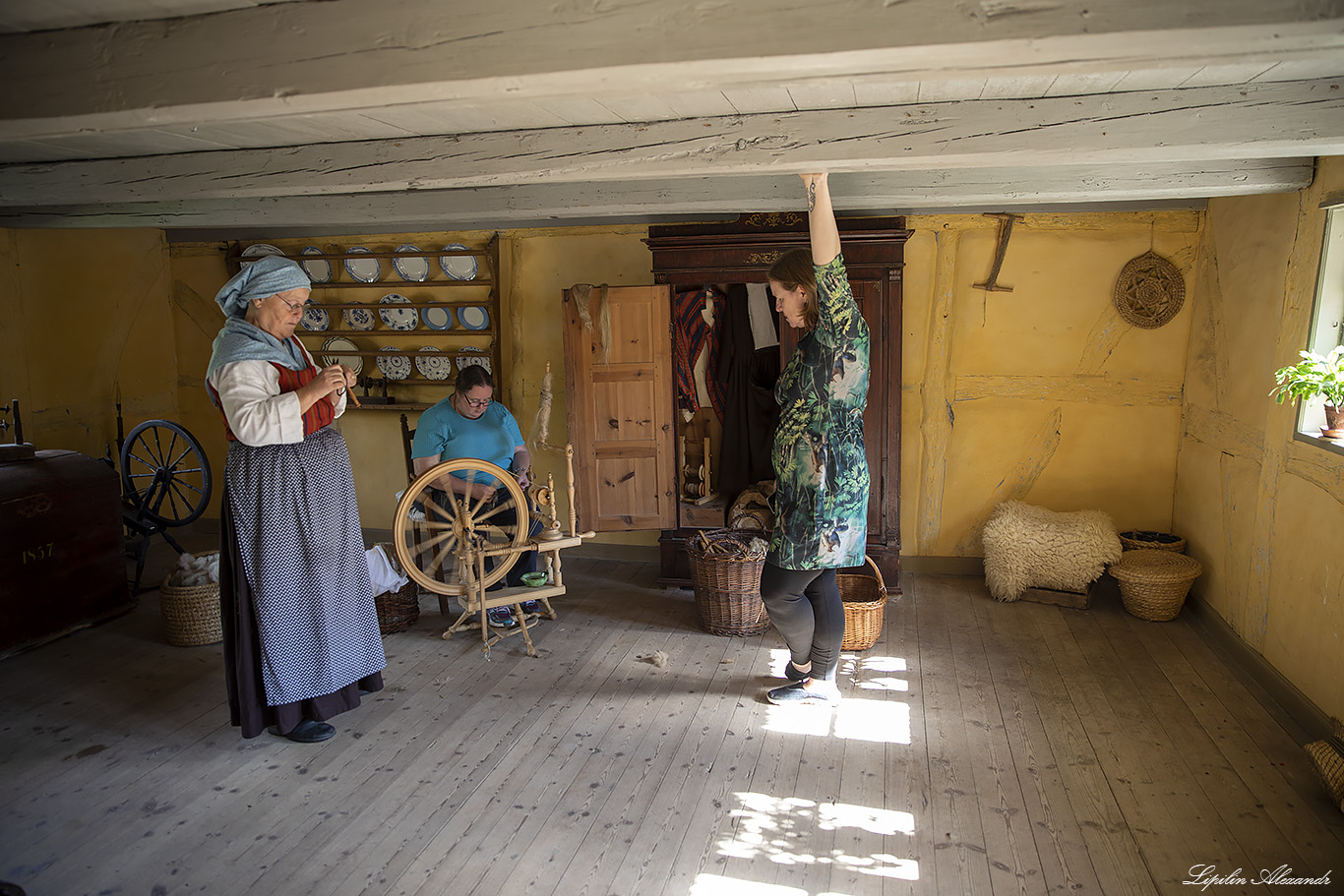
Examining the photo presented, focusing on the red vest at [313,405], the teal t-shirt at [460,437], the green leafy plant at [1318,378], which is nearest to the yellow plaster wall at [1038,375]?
the green leafy plant at [1318,378]

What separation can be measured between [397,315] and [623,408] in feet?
5.91

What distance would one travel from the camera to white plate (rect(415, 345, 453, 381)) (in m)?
5.46

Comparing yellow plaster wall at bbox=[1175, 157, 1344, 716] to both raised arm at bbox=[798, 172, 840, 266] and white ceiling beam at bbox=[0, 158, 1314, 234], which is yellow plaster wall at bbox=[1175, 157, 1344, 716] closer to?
white ceiling beam at bbox=[0, 158, 1314, 234]

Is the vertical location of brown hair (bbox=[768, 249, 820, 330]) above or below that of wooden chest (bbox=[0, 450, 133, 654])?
above

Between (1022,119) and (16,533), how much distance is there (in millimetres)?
4364

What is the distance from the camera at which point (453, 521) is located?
3.80 meters

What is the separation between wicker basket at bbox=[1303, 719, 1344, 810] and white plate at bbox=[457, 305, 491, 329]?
4537 mm

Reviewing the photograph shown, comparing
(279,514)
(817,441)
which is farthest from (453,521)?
(817,441)

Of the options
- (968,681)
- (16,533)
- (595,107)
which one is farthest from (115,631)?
(968,681)

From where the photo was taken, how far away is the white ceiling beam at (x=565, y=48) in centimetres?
146

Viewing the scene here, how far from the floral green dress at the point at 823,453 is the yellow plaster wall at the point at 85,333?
4630mm

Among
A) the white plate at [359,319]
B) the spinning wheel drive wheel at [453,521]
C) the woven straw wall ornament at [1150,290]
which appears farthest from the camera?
the white plate at [359,319]

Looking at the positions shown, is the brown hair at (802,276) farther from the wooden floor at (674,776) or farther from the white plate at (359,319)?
the white plate at (359,319)

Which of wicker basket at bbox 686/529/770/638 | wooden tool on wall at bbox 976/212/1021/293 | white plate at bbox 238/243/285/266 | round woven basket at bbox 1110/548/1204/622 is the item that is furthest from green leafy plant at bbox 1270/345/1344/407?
white plate at bbox 238/243/285/266
